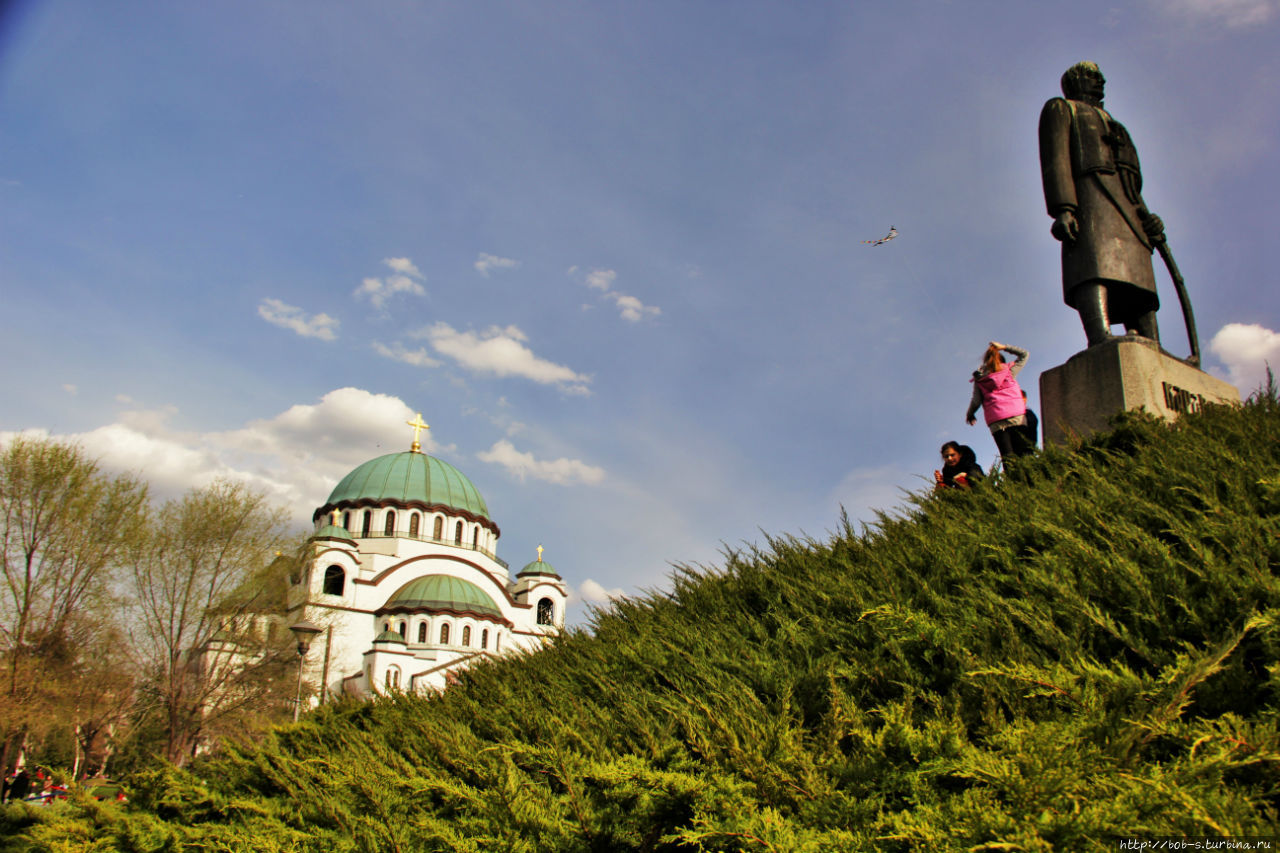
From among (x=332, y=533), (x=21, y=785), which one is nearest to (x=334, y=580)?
(x=332, y=533)

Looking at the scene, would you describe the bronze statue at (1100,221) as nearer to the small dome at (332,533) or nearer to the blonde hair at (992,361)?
the blonde hair at (992,361)

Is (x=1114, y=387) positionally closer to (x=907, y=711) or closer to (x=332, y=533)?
(x=907, y=711)

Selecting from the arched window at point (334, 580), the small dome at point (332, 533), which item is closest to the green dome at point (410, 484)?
the small dome at point (332, 533)

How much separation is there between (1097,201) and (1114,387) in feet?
7.44

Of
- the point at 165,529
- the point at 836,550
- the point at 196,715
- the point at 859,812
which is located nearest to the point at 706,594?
the point at 836,550

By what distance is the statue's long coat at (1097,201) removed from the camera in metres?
7.56

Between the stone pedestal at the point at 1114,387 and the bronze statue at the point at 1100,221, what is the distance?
505 millimetres

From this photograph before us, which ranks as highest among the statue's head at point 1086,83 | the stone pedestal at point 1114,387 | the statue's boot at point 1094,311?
the statue's head at point 1086,83

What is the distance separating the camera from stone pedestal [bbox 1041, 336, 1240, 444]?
21.7ft

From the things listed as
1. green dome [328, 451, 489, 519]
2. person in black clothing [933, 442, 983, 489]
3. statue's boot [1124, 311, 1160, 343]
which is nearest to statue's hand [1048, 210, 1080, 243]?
statue's boot [1124, 311, 1160, 343]

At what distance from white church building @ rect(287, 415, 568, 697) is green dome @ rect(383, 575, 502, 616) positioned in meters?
0.05

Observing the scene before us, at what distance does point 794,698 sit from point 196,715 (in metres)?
27.8

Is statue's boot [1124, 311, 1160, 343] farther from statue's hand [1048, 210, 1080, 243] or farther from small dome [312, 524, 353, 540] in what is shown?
small dome [312, 524, 353, 540]

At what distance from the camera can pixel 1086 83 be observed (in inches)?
320
